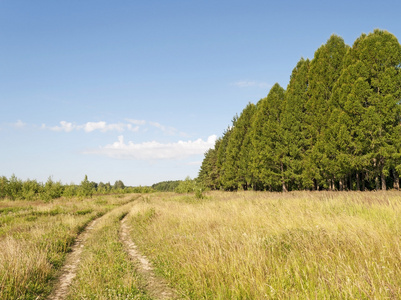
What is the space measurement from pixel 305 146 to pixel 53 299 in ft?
81.8

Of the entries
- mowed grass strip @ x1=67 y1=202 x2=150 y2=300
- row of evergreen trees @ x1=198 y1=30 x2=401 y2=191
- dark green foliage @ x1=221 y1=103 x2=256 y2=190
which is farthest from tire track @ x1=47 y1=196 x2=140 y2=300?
dark green foliage @ x1=221 y1=103 x2=256 y2=190

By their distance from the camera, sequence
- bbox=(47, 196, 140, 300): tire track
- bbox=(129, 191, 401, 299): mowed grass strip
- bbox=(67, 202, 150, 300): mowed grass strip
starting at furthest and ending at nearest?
bbox=(47, 196, 140, 300): tire track < bbox=(67, 202, 150, 300): mowed grass strip < bbox=(129, 191, 401, 299): mowed grass strip

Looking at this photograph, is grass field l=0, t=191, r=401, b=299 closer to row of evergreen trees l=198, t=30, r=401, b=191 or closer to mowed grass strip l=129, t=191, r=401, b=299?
mowed grass strip l=129, t=191, r=401, b=299

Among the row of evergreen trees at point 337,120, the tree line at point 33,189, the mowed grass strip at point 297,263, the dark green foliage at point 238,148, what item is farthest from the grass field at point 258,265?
the tree line at point 33,189

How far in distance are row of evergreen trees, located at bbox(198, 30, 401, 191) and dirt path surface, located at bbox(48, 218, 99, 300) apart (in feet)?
61.2

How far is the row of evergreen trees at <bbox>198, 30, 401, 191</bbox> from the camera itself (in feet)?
56.0

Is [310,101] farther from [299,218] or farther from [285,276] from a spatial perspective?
[285,276]

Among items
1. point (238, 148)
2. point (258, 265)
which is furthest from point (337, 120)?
point (238, 148)

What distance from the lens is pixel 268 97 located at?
2933 cm

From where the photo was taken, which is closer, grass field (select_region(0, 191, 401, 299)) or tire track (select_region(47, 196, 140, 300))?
grass field (select_region(0, 191, 401, 299))

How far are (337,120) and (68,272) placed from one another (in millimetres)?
20525

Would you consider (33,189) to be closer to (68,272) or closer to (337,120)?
(68,272)

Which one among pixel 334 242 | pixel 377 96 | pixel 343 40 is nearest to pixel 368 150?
pixel 377 96

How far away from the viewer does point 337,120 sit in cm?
1938
